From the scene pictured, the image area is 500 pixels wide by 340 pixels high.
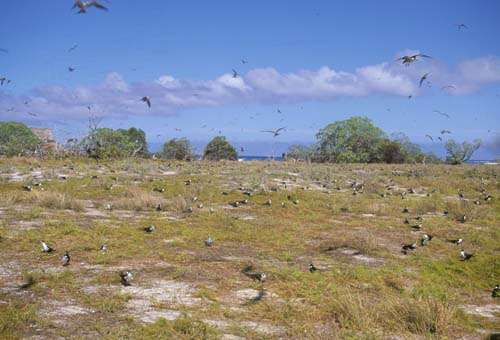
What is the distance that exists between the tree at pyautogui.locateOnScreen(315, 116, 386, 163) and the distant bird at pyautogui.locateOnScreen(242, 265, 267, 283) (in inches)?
2076

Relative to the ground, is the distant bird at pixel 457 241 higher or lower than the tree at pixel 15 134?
lower

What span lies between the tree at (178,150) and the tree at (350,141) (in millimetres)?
20615

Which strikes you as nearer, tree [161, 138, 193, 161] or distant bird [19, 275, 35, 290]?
distant bird [19, 275, 35, 290]

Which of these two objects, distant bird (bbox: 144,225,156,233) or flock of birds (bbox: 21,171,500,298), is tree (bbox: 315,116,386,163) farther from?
distant bird (bbox: 144,225,156,233)

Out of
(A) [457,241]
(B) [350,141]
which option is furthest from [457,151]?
(A) [457,241]

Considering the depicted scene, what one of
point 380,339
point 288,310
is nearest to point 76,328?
point 288,310

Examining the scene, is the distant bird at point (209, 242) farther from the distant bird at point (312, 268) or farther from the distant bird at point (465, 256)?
the distant bird at point (465, 256)

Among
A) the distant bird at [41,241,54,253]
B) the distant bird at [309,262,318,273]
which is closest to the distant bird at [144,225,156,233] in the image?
the distant bird at [41,241,54,253]

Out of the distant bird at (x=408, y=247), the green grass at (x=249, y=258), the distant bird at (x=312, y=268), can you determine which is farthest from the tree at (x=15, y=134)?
the distant bird at (x=312, y=268)

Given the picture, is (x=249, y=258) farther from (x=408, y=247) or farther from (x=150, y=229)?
(x=408, y=247)

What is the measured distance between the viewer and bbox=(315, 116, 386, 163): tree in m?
64.0

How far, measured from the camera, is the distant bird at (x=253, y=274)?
10.5 m

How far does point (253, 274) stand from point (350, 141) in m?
57.2

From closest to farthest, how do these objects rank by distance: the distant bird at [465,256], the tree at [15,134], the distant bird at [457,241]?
the distant bird at [465,256], the distant bird at [457,241], the tree at [15,134]
